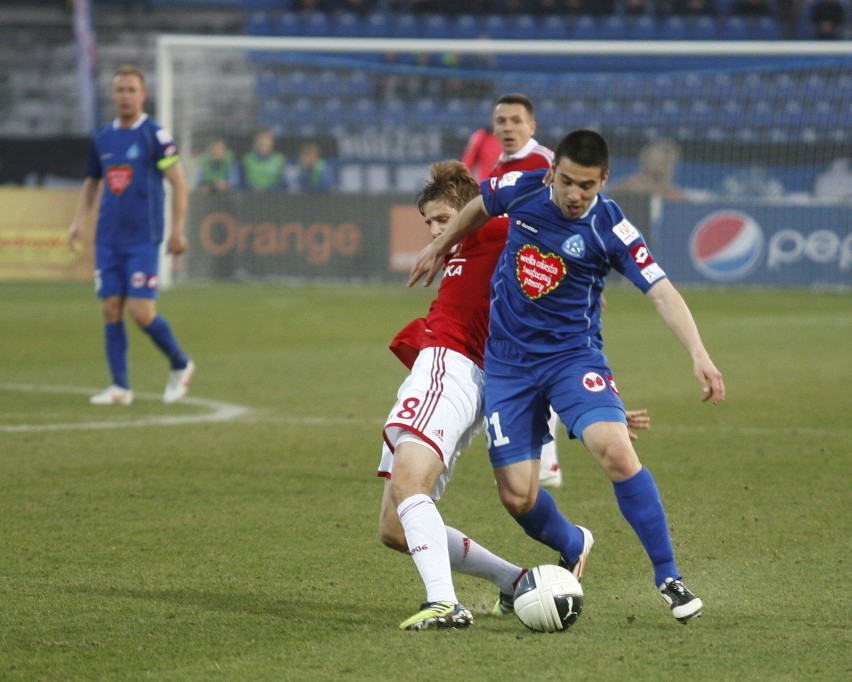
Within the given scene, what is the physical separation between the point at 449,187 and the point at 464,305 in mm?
441

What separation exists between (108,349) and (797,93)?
Result: 13916 millimetres

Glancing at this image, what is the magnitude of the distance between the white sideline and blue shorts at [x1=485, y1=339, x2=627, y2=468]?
177 inches

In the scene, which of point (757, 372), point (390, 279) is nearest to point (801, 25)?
point (390, 279)

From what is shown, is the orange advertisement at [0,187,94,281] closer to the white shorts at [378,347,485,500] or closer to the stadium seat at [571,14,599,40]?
the stadium seat at [571,14,599,40]

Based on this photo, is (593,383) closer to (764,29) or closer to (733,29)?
(733,29)

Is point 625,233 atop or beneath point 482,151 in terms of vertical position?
atop

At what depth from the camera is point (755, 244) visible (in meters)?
20.1

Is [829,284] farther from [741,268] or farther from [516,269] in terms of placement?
[516,269]

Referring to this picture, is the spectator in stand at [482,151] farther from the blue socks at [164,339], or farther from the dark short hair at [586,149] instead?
the dark short hair at [586,149]

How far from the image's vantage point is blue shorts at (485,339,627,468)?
4.46m

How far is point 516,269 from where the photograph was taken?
15.3ft

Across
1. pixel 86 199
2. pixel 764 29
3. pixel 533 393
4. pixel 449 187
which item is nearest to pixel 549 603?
pixel 533 393

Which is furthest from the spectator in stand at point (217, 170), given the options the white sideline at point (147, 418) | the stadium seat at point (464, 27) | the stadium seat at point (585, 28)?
the white sideline at point (147, 418)

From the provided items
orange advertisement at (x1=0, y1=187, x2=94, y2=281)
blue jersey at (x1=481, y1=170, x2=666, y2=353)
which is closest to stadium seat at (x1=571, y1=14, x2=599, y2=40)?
orange advertisement at (x1=0, y1=187, x2=94, y2=281)
